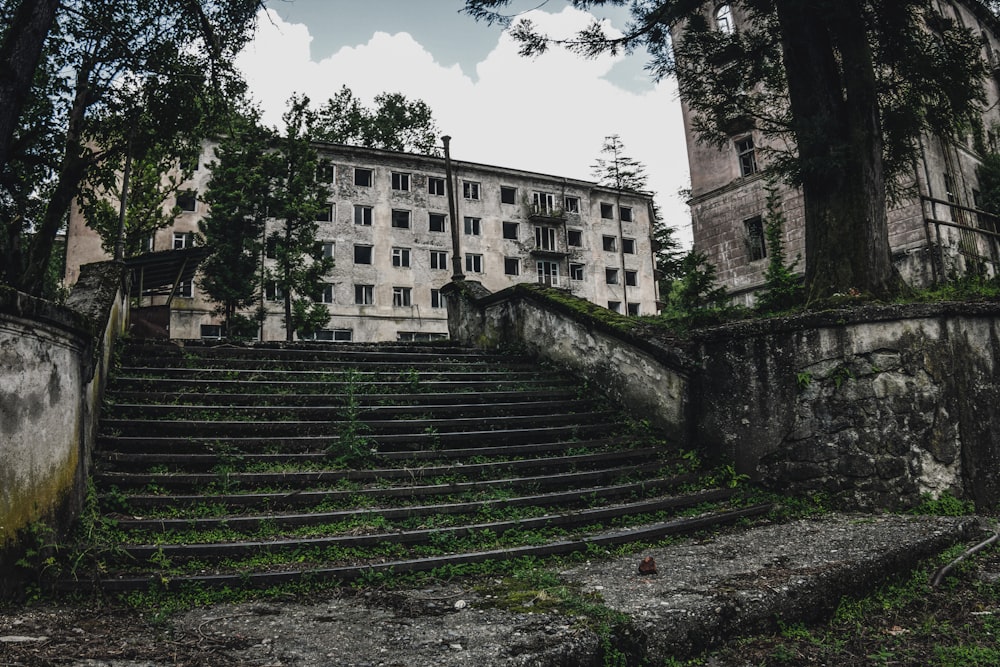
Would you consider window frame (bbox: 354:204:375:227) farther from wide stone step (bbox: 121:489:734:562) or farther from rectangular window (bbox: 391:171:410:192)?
wide stone step (bbox: 121:489:734:562)

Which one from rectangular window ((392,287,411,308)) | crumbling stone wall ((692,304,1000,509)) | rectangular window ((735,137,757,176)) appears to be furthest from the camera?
rectangular window ((392,287,411,308))

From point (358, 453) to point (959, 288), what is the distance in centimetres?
673

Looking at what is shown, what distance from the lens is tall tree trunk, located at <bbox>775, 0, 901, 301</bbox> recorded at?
6984 millimetres

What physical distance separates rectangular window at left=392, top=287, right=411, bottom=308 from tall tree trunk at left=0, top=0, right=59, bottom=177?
25.9m

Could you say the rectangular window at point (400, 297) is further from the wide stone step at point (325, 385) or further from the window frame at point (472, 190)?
the wide stone step at point (325, 385)

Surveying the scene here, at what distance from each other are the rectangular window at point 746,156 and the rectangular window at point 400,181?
2097 centimetres

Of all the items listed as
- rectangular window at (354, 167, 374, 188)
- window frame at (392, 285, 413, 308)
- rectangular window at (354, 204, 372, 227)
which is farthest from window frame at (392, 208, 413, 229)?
window frame at (392, 285, 413, 308)

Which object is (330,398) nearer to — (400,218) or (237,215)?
(237,215)

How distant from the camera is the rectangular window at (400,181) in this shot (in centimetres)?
3491

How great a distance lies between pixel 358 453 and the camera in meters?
5.96

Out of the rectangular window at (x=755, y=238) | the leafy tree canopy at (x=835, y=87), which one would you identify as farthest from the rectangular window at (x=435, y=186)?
the leafy tree canopy at (x=835, y=87)

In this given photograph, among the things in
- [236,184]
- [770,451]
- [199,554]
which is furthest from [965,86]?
[236,184]

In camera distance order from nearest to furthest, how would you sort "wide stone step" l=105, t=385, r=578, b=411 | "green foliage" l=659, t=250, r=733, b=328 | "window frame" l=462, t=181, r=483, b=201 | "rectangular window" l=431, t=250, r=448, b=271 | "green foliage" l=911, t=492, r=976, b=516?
"green foliage" l=911, t=492, r=976, b=516 → "wide stone step" l=105, t=385, r=578, b=411 → "green foliage" l=659, t=250, r=733, b=328 → "rectangular window" l=431, t=250, r=448, b=271 → "window frame" l=462, t=181, r=483, b=201

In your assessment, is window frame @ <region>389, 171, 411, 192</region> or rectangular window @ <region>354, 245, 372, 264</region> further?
window frame @ <region>389, 171, 411, 192</region>
